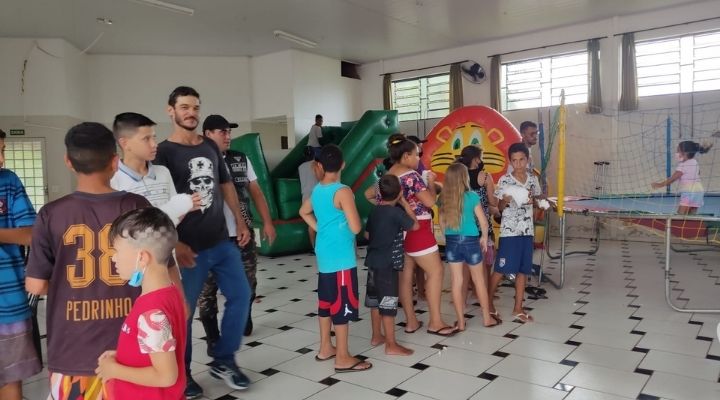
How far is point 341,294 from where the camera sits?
9.82 feet

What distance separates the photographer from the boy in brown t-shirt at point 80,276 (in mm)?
1566

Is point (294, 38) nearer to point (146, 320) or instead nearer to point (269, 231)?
point (269, 231)

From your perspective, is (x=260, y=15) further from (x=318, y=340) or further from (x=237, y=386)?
(x=237, y=386)

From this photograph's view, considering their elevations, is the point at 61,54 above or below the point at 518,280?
above

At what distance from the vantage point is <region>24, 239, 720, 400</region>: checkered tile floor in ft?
9.27

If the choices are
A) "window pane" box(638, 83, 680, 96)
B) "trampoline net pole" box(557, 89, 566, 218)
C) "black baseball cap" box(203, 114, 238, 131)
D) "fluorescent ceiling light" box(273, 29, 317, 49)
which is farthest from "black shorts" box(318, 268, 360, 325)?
"window pane" box(638, 83, 680, 96)

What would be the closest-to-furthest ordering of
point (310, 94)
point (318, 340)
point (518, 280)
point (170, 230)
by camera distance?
point (170, 230), point (318, 340), point (518, 280), point (310, 94)

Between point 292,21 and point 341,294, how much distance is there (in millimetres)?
6686

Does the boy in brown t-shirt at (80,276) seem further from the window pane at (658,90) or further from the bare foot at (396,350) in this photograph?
the window pane at (658,90)

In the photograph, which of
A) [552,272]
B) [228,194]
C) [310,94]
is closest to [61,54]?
[310,94]

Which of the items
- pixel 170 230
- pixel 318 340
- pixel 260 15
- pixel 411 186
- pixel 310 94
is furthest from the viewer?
pixel 310 94

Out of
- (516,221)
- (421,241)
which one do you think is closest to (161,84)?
(421,241)

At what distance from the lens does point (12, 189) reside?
2148 millimetres

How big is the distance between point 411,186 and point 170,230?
2277mm
